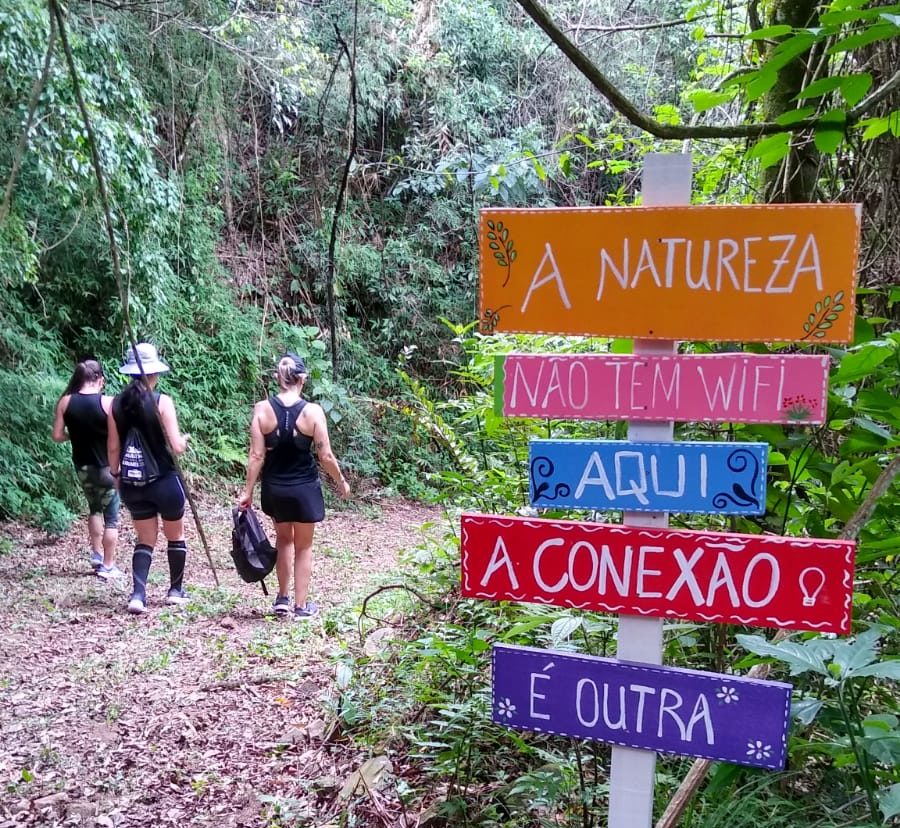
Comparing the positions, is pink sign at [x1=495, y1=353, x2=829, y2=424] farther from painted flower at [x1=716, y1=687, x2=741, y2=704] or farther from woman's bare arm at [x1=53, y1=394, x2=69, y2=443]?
woman's bare arm at [x1=53, y1=394, x2=69, y2=443]

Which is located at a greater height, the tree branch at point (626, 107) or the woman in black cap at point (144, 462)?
the tree branch at point (626, 107)

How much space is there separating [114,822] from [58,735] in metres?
0.79

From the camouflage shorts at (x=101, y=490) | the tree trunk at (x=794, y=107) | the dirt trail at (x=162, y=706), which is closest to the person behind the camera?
the tree trunk at (x=794, y=107)

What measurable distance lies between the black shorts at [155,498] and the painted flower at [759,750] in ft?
14.4

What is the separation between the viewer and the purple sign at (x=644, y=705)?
145cm

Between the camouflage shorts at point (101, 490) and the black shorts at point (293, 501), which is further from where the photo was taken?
the camouflage shorts at point (101, 490)

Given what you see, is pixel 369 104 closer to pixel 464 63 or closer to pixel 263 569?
pixel 464 63

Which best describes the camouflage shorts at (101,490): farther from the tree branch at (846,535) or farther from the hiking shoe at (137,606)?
the tree branch at (846,535)

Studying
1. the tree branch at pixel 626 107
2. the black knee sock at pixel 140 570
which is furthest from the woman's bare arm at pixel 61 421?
the tree branch at pixel 626 107

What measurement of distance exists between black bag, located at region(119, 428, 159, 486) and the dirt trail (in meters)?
0.90

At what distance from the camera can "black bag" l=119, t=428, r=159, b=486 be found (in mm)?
5043

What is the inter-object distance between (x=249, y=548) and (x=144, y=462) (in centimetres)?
93

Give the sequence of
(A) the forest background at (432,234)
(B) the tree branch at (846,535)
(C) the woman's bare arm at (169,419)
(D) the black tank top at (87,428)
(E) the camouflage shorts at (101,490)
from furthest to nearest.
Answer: (E) the camouflage shorts at (101,490), (D) the black tank top at (87,428), (C) the woman's bare arm at (169,419), (A) the forest background at (432,234), (B) the tree branch at (846,535)

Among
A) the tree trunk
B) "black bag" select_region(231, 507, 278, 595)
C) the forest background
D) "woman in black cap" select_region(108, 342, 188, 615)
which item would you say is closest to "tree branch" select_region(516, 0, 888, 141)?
the forest background
